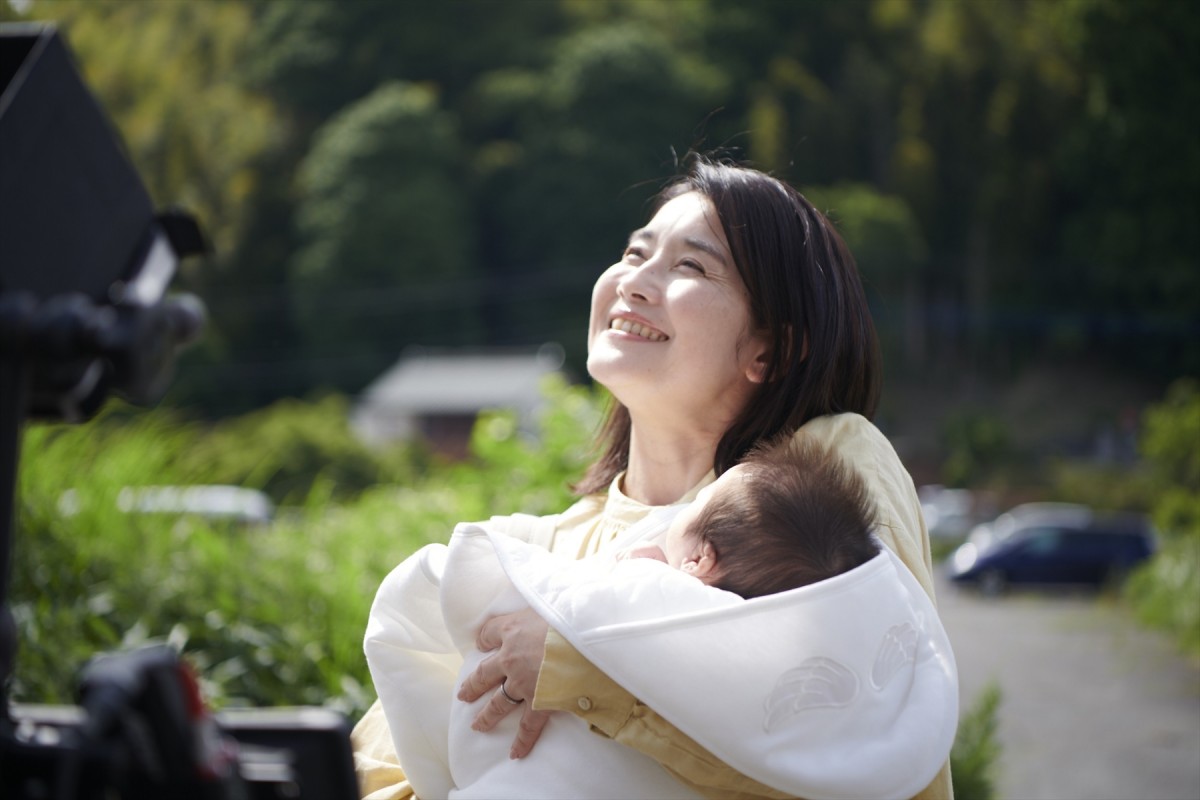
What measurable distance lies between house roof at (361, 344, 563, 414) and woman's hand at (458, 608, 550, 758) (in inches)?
1381

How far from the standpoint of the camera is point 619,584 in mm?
1523

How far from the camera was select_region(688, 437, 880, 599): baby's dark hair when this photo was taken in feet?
5.28

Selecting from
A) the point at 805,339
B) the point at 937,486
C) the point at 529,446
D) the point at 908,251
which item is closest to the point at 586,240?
the point at 908,251

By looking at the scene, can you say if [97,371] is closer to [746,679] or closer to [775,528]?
[746,679]

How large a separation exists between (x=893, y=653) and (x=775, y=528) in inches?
8.4

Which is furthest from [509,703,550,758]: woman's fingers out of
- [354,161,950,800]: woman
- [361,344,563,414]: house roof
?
[361,344,563,414]: house roof

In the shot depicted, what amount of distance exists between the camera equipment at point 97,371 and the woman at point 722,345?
32.8 inches

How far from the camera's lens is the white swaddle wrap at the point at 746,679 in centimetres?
144

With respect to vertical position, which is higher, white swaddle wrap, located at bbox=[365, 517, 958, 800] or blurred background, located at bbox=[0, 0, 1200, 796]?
white swaddle wrap, located at bbox=[365, 517, 958, 800]

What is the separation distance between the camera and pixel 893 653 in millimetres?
1506

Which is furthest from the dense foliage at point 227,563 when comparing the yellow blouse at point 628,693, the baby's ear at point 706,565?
the baby's ear at point 706,565

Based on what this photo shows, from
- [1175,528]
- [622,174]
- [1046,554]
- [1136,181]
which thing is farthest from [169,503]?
[622,174]

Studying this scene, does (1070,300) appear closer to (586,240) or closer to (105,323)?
(586,240)

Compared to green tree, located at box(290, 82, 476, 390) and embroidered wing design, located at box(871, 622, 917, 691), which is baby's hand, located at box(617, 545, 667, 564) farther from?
green tree, located at box(290, 82, 476, 390)
